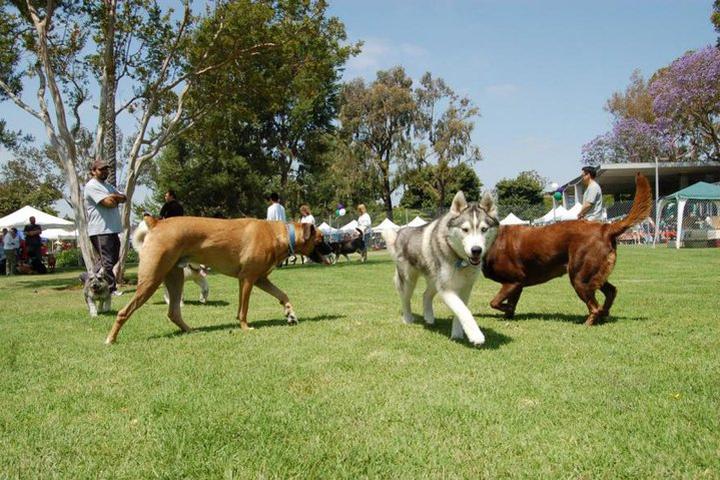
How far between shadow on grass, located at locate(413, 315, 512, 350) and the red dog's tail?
1899mm

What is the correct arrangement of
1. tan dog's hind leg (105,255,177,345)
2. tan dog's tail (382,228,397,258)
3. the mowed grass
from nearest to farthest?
the mowed grass
tan dog's hind leg (105,255,177,345)
tan dog's tail (382,228,397,258)

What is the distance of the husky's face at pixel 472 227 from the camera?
5.31 meters

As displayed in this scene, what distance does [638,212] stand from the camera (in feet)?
21.8

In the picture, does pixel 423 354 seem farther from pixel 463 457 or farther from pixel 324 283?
pixel 324 283

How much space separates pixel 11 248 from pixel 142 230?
→ 22.5 meters

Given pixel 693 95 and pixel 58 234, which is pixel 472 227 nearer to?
pixel 693 95

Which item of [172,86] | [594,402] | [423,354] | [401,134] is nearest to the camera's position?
[594,402]

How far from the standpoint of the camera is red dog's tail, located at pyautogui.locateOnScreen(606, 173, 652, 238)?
6473 millimetres

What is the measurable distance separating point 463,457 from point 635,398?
155 cm

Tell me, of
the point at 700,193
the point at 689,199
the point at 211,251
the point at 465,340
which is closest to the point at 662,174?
the point at 700,193

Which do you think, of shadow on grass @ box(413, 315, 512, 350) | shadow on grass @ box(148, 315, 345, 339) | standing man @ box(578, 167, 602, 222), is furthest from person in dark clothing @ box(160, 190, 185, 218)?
standing man @ box(578, 167, 602, 222)

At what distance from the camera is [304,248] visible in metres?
7.80

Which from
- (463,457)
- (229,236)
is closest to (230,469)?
(463,457)

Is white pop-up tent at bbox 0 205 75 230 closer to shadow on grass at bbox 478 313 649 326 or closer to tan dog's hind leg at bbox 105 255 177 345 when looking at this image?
tan dog's hind leg at bbox 105 255 177 345
